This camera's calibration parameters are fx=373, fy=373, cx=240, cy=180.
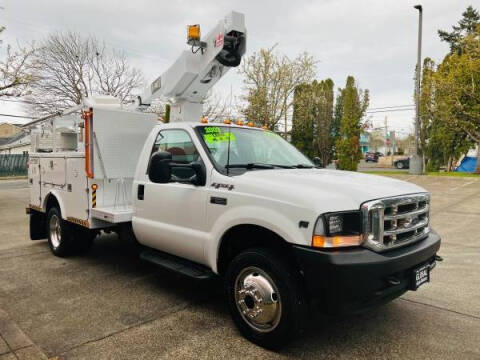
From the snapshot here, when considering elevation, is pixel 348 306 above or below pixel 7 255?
above

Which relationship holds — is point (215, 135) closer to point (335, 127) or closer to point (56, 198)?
point (56, 198)

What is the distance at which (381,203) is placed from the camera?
291 cm

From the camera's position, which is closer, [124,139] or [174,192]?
[174,192]

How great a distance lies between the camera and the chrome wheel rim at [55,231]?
235 inches

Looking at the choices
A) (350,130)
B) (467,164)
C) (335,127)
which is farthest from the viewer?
(467,164)

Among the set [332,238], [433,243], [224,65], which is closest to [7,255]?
[224,65]

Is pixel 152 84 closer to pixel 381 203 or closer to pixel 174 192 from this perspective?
pixel 174 192

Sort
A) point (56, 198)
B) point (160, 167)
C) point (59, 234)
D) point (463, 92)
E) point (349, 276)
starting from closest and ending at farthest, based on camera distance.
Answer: point (349, 276)
point (160, 167)
point (56, 198)
point (59, 234)
point (463, 92)

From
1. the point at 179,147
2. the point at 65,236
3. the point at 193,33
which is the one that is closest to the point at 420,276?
the point at 179,147

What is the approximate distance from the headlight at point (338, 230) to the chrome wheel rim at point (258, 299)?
58cm

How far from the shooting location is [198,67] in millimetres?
5527

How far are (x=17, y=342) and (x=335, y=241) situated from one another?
9.37 ft

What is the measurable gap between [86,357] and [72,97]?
86.4 feet

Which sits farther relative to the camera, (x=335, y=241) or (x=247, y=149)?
(x=247, y=149)
